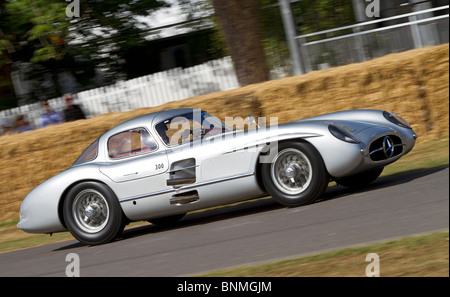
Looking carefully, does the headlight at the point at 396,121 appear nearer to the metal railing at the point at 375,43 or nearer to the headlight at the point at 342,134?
the headlight at the point at 342,134

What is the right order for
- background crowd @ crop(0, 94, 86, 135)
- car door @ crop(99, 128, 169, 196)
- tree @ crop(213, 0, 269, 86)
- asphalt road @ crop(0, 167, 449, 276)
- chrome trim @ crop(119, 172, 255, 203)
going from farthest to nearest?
1. background crowd @ crop(0, 94, 86, 135)
2. tree @ crop(213, 0, 269, 86)
3. car door @ crop(99, 128, 169, 196)
4. chrome trim @ crop(119, 172, 255, 203)
5. asphalt road @ crop(0, 167, 449, 276)

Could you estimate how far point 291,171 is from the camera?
704 centimetres

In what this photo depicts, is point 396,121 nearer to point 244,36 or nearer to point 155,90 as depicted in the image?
point 244,36

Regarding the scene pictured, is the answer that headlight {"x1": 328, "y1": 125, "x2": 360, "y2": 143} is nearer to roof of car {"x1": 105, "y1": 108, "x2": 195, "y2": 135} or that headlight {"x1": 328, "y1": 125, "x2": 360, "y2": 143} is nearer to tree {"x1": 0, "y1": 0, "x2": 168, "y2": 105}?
roof of car {"x1": 105, "y1": 108, "x2": 195, "y2": 135}

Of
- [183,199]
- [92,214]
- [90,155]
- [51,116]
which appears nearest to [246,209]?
A: [183,199]

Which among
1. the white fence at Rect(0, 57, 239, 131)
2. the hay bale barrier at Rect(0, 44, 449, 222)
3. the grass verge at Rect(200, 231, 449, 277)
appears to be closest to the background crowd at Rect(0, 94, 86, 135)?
the white fence at Rect(0, 57, 239, 131)

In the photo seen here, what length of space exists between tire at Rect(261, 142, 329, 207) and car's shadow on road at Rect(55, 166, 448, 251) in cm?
34

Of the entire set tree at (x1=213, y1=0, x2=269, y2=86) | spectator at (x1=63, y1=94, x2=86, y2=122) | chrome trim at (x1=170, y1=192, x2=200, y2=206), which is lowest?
chrome trim at (x1=170, y1=192, x2=200, y2=206)

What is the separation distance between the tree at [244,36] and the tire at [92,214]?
21.7 ft

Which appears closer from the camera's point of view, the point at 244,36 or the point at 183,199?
the point at 183,199

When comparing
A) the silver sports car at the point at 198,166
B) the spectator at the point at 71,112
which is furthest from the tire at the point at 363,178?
the spectator at the point at 71,112

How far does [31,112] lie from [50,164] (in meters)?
7.13

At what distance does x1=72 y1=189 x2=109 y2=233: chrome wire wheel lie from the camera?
7.93 metres

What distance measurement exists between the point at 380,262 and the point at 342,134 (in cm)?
270
